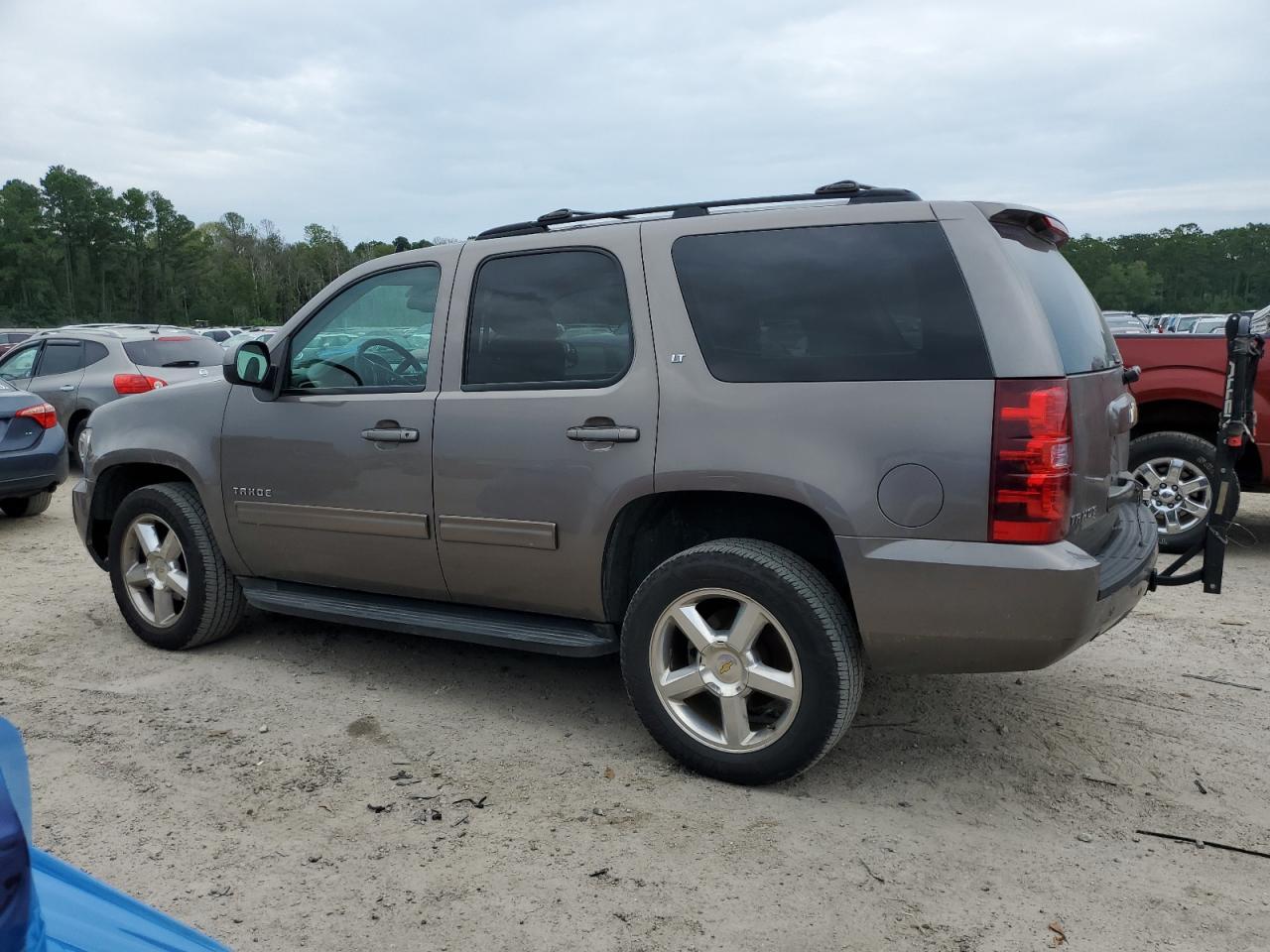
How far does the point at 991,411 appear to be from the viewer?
9.88ft

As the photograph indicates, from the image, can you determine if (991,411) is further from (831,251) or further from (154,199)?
(154,199)

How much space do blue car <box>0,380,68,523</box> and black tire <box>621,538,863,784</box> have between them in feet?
22.3

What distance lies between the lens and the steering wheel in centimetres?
420

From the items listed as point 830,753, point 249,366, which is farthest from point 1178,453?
point 249,366

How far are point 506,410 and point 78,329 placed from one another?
405 inches

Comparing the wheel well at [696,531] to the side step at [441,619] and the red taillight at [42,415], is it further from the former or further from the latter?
the red taillight at [42,415]

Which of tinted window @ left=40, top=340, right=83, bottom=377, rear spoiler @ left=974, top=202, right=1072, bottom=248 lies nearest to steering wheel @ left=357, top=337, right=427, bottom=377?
rear spoiler @ left=974, top=202, right=1072, bottom=248

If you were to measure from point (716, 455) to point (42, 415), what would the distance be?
7350mm

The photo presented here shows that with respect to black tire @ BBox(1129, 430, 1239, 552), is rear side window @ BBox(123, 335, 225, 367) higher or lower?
higher

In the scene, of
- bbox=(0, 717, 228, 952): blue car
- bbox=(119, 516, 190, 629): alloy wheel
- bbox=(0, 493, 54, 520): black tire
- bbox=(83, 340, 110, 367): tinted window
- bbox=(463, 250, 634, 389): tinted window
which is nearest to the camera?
bbox=(0, 717, 228, 952): blue car

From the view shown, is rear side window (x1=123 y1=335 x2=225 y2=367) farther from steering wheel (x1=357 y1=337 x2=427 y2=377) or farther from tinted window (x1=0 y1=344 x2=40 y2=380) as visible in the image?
steering wheel (x1=357 y1=337 x2=427 y2=377)

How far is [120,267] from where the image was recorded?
91062mm

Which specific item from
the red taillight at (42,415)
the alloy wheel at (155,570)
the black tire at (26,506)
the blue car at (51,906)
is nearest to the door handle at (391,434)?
the alloy wheel at (155,570)

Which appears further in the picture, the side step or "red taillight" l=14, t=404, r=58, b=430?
"red taillight" l=14, t=404, r=58, b=430
